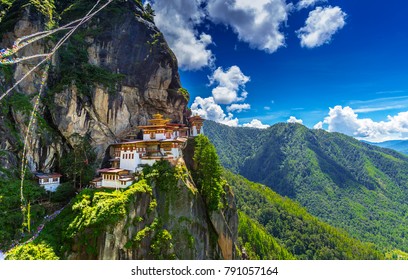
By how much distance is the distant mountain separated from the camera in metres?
116

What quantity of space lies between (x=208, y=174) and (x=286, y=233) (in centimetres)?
5930

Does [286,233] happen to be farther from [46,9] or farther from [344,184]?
[344,184]

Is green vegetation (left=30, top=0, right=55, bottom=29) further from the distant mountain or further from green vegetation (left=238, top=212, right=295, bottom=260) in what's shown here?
the distant mountain

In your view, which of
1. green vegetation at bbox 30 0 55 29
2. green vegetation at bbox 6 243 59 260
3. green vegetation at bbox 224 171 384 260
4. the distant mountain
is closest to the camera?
green vegetation at bbox 6 243 59 260

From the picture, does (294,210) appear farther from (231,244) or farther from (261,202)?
(231,244)

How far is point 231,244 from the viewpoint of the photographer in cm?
2827

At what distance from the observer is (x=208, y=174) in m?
26.5

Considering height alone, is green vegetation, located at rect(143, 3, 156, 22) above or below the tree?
above

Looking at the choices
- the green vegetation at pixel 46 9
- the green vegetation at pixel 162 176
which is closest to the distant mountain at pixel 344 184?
the green vegetation at pixel 162 176

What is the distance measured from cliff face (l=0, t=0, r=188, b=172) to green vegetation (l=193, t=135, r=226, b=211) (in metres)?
9.14

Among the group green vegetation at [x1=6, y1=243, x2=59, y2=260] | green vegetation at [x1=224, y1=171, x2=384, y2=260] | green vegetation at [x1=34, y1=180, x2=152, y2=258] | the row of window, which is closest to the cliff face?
the row of window

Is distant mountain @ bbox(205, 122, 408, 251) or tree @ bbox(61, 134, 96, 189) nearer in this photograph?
tree @ bbox(61, 134, 96, 189)

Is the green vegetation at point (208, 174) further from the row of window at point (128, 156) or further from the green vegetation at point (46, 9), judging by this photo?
the green vegetation at point (46, 9)

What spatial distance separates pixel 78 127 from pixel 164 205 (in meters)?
13.3
